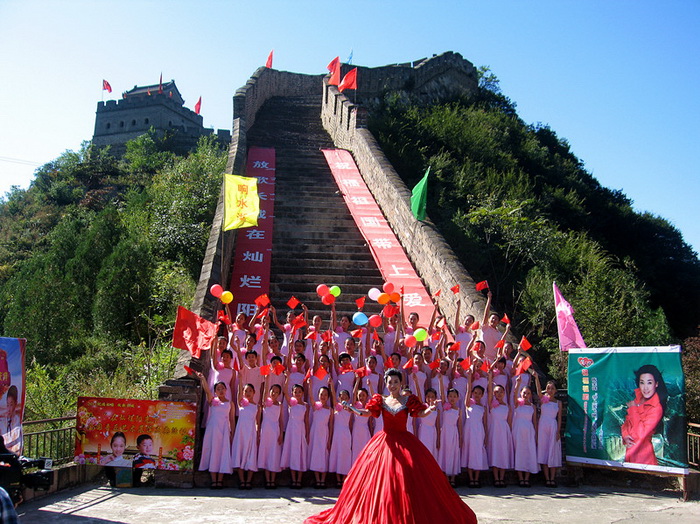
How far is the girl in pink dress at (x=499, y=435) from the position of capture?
8656 mm

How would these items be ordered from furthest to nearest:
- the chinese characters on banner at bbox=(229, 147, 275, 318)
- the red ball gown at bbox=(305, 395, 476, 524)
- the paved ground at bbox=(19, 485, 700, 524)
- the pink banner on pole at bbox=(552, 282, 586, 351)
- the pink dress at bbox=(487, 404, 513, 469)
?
the chinese characters on banner at bbox=(229, 147, 275, 318), the pink banner on pole at bbox=(552, 282, 586, 351), the pink dress at bbox=(487, 404, 513, 469), the paved ground at bbox=(19, 485, 700, 524), the red ball gown at bbox=(305, 395, 476, 524)

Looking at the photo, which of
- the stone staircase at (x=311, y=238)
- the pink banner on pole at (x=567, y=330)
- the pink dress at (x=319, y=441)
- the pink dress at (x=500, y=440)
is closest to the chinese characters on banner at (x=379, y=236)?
the stone staircase at (x=311, y=238)

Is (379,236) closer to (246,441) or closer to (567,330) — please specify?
(567,330)

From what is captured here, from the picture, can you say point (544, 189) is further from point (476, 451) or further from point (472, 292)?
point (476, 451)

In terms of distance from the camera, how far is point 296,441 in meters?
8.23

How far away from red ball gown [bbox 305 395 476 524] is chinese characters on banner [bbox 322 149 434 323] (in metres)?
5.67

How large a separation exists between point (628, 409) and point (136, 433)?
6208mm

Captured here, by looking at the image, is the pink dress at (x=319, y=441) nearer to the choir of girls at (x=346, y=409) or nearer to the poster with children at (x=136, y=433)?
the choir of girls at (x=346, y=409)

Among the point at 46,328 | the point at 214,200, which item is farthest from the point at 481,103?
the point at 46,328

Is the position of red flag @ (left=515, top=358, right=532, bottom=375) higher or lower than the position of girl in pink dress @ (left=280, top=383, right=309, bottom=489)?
higher

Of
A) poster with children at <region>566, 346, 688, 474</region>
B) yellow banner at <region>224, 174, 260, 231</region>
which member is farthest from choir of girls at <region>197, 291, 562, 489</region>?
yellow banner at <region>224, 174, 260, 231</region>

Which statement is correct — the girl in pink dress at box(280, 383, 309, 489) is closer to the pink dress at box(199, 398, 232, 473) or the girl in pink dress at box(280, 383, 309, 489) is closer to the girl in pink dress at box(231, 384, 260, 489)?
the girl in pink dress at box(231, 384, 260, 489)

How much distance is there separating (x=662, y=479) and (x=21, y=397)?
8039 mm

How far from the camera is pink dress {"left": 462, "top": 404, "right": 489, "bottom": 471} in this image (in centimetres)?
857
